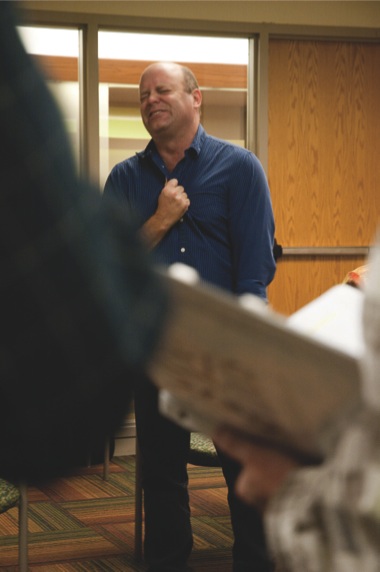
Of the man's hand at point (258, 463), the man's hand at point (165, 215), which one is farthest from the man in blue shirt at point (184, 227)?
the man's hand at point (258, 463)

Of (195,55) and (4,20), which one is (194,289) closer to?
(4,20)

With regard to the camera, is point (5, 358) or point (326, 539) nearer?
point (5, 358)

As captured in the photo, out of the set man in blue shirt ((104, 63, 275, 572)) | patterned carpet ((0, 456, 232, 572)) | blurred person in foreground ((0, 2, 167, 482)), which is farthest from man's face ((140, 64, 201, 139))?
blurred person in foreground ((0, 2, 167, 482))

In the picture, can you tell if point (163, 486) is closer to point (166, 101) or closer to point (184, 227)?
point (184, 227)

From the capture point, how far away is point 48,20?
4.46 meters

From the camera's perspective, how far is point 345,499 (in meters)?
0.51

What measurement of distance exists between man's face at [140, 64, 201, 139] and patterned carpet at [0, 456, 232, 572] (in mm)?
1188

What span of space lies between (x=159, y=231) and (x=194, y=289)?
197 centimetres

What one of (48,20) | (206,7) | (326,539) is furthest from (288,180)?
(326,539)

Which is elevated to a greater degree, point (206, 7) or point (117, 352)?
point (206, 7)

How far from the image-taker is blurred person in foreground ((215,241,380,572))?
46 centimetres

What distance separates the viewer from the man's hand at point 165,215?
2430 mm

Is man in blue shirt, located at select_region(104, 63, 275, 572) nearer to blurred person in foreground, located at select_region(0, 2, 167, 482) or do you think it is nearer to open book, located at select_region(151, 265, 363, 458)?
open book, located at select_region(151, 265, 363, 458)

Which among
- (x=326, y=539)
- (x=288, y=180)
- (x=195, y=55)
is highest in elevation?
(x=195, y=55)
